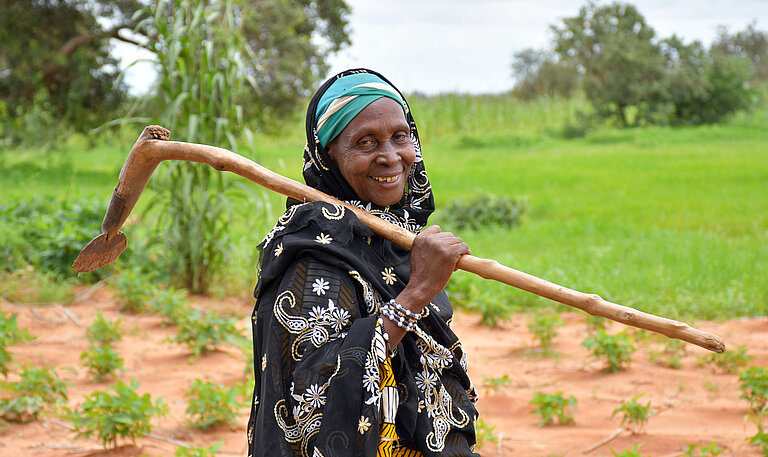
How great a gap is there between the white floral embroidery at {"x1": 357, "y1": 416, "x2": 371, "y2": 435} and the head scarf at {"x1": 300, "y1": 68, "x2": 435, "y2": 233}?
0.56m

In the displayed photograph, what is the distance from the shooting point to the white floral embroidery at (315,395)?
170cm

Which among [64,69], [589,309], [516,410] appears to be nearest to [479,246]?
[516,410]

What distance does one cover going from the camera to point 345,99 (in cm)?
191

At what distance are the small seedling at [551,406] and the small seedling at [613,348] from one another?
0.73m

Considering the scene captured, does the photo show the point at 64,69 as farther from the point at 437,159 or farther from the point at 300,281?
the point at 300,281

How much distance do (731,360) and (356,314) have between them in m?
3.16

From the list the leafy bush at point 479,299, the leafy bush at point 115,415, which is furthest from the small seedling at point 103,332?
the leafy bush at point 479,299

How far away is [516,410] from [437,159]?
10.9 metres

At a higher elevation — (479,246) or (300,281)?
(300,281)

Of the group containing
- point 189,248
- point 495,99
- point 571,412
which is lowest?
point 571,412

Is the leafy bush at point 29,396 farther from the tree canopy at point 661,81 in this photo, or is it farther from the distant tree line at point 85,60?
the tree canopy at point 661,81

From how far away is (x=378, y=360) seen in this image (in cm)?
170

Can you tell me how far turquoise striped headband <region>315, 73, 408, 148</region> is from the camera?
190 cm

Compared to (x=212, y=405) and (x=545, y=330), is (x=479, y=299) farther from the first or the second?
(x=212, y=405)
